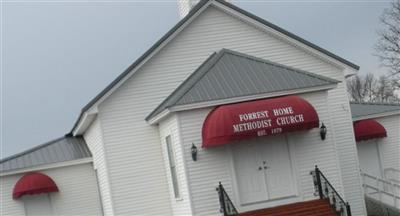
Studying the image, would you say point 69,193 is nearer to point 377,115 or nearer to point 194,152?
point 194,152

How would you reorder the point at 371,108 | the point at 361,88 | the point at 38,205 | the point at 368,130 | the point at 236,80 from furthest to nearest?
1. the point at 361,88
2. the point at 371,108
3. the point at 368,130
4. the point at 38,205
5. the point at 236,80

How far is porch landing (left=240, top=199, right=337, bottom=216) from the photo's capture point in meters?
17.9

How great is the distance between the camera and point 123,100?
69.4ft

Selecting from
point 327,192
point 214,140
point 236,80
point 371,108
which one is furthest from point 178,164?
point 371,108

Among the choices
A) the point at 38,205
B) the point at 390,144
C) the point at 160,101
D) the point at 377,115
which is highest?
the point at 160,101

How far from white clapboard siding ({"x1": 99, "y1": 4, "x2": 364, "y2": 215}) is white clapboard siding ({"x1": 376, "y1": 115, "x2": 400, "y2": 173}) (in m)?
4.39

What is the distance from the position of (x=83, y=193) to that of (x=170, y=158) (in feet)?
18.7

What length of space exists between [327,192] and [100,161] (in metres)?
8.07

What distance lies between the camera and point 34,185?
912 inches

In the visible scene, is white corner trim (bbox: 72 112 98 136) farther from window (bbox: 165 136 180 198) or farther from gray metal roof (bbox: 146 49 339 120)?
window (bbox: 165 136 180 198)

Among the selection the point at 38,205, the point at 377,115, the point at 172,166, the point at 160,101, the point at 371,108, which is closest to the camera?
the point at 172,166

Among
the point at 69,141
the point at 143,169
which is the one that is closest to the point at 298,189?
the point at 143,169

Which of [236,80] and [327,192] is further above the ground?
[236,80]

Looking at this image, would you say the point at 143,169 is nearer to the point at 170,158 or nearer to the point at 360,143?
the point at 170,158
